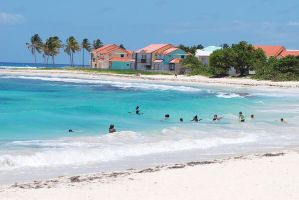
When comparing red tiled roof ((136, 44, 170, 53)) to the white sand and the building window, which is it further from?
the white sand

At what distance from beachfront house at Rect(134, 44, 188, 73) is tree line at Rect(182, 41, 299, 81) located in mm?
16033

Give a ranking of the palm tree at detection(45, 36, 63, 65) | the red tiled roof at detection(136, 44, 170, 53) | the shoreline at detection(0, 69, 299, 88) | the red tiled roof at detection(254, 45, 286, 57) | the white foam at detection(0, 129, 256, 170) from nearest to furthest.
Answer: the white foam at detection(0, 129, 256, 170) → the shoreline at detection(0, 69, 299, 88) → the red tiled roof at detection(254, 45, 286, 57) → the red tiled roof at detection(136, 44, 170, 53) → the palm tree at detection(45, 36, 63, 65)

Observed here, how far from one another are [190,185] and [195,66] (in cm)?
8016

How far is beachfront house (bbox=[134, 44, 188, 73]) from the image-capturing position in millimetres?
103062

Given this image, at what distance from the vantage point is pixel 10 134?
22.6 m

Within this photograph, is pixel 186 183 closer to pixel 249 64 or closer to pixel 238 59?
pixel 238 59

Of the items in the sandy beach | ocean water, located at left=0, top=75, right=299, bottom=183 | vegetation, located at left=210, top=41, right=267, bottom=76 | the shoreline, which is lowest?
the shoreline

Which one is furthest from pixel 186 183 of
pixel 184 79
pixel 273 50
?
pixel 273 50

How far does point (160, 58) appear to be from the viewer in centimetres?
10531

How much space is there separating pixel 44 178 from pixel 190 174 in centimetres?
372

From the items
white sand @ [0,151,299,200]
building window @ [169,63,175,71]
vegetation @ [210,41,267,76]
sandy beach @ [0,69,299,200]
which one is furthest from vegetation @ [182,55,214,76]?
white sand @ [0,151,299,200]

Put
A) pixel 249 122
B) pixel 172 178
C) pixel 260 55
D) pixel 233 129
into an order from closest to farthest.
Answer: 1. pixel 172 178
2. pixel 233 129
3. pixel 249 122
4. pixel 260 55

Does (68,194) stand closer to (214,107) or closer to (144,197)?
(144,197)

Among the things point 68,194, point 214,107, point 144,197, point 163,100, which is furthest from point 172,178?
point 163,100
